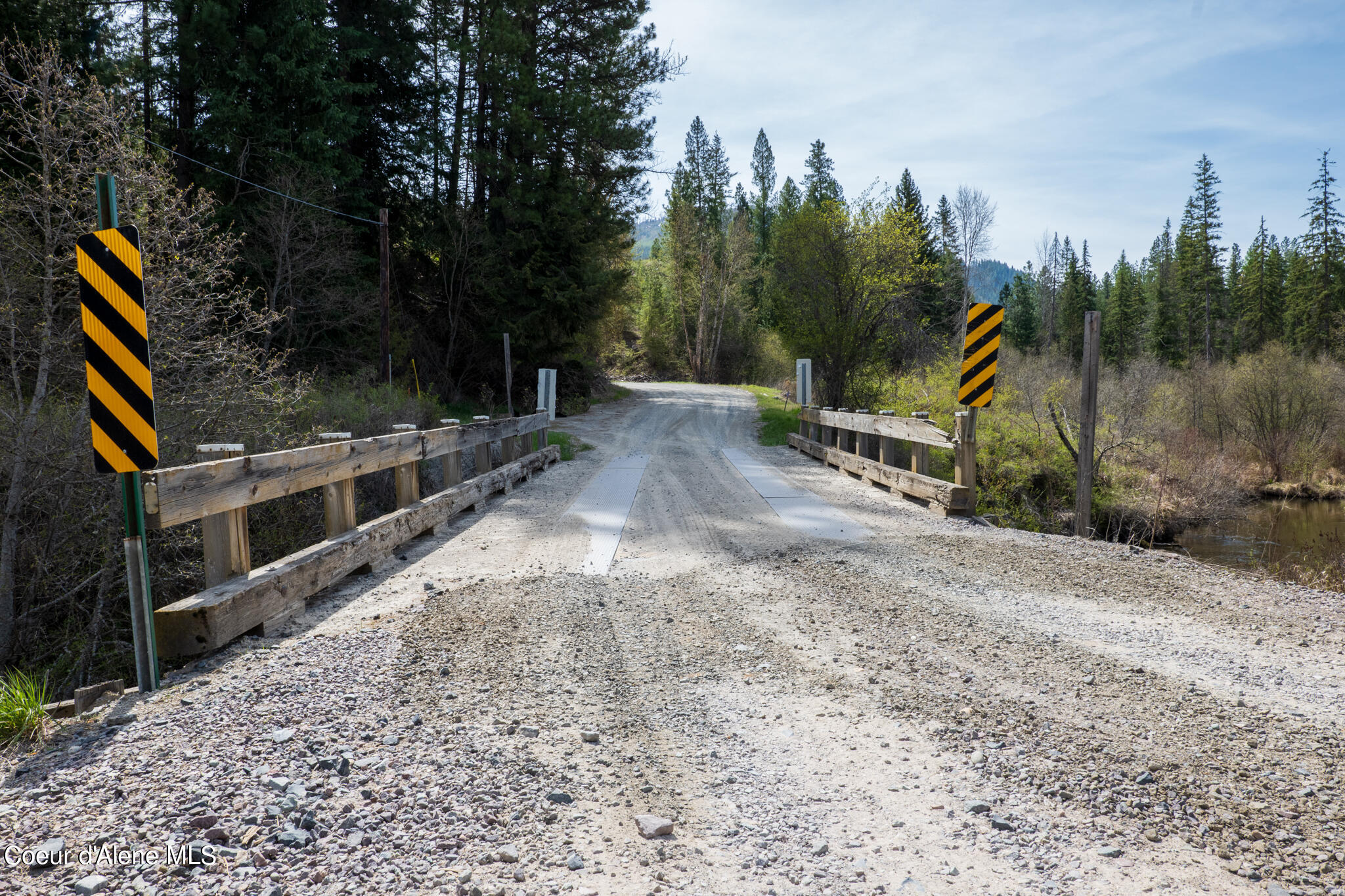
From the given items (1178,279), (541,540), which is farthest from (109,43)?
(1178,279)

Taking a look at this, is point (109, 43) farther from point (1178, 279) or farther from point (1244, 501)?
point (1178, 279)

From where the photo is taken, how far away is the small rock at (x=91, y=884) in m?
2.09

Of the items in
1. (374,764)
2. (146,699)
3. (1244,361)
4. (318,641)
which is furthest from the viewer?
(1244,361)

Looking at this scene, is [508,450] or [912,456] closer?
[912,456]

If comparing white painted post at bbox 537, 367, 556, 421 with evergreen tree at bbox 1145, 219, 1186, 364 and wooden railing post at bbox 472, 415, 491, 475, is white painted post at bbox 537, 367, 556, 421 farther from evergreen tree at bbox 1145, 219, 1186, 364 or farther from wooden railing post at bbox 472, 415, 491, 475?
evergreen tree at bbox 1145, 219, 1186, 364

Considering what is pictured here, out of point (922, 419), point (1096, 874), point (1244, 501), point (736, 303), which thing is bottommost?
point (1244, 501)

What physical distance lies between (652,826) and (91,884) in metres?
1.65

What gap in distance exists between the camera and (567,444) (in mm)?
18047

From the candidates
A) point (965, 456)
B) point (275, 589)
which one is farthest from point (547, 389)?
point (275, 589)

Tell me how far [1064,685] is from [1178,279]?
218 ft

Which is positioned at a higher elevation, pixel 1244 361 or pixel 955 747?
pixel 1244 361

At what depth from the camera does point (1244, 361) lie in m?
29.8

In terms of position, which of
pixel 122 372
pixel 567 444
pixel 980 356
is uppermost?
pixel 980 356

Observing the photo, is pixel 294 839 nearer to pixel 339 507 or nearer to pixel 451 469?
pixel 339 507
